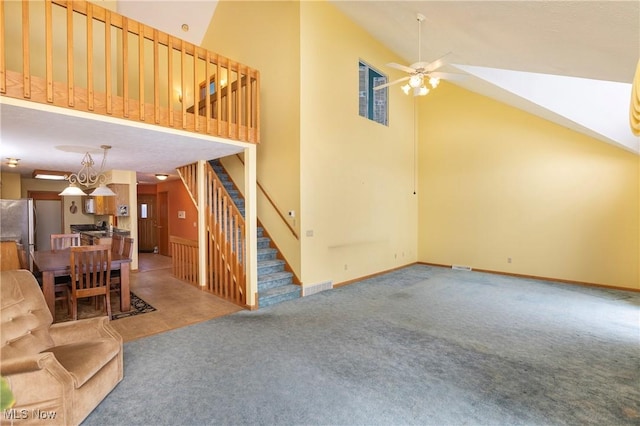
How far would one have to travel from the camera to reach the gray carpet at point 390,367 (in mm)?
2189

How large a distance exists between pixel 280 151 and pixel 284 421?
4398 millimetres

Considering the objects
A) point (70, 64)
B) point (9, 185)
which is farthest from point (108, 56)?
point (9, 185)

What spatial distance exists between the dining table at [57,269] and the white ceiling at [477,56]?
163 cm

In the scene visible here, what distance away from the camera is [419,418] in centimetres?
214

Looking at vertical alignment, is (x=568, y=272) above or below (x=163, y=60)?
below

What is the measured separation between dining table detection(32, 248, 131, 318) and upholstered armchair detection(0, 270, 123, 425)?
1.52 m

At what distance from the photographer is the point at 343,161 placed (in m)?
5.98

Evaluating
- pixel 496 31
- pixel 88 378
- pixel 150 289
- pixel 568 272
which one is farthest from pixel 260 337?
pixel 568 272

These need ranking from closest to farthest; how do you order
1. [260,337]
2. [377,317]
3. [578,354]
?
[578,354] < [260,337] < [377,317]

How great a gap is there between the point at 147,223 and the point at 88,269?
24.2 feet

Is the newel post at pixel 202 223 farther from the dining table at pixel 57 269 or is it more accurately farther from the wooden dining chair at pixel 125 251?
the dining table at pixel 57 269

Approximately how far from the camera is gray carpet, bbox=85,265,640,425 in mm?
2189

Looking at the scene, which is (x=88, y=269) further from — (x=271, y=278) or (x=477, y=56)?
(x=477, y=56)

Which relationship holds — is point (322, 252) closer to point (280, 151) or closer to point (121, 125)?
point (280, 151)
